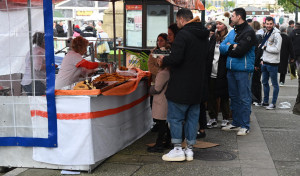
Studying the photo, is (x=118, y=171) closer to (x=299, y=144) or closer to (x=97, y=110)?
(x=97, y=110)

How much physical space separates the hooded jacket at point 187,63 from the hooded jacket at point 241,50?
1467 millimetres

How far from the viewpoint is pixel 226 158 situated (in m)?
6.05

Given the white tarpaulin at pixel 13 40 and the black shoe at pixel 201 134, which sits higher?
the white tarpaulin at pixel 13 40

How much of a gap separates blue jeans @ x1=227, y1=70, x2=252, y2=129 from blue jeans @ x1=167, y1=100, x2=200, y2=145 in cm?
154

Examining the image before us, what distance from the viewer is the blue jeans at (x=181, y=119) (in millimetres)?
5742

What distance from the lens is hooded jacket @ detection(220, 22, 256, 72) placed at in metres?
6.95

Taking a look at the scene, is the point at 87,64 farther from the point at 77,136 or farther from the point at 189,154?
the point at 189,154

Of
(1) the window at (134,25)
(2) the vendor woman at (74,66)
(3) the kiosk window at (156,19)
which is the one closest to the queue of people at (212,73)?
(2) the vendor woman at (74,66)

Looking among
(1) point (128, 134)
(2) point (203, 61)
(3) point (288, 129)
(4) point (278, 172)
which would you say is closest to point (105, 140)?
(1) point (128, 134)

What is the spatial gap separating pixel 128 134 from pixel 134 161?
0.67 metres

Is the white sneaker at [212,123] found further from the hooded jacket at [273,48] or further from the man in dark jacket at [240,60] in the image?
the hooded jacket at [273,48]

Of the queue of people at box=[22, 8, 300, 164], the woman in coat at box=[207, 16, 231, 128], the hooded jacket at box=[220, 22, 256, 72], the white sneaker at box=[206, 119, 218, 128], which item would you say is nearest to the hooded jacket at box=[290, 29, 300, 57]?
the queue of people at box=[22, 8, 300, 164]

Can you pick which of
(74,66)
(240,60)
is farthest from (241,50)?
(74,66)

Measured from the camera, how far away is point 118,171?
5.47 m
